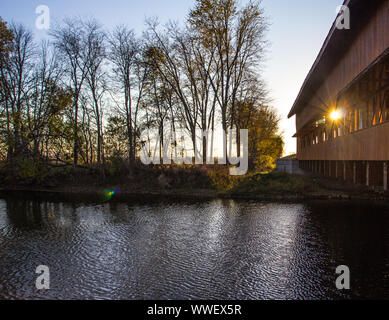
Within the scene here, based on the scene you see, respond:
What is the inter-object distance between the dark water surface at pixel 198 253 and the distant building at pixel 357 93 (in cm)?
271

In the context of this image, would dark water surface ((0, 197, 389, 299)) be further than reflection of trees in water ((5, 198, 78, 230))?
No

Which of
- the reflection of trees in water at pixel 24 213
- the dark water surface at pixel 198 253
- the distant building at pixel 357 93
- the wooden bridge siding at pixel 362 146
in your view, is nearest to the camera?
the dark water surface at pixel 198 253

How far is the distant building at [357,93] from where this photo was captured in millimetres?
10695

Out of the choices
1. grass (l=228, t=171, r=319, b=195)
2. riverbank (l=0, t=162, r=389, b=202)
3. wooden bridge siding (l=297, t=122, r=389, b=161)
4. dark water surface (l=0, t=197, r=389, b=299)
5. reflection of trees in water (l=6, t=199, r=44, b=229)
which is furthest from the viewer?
grass (l=228, t=171, r=319, b=195)

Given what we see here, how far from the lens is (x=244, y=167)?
976 inches

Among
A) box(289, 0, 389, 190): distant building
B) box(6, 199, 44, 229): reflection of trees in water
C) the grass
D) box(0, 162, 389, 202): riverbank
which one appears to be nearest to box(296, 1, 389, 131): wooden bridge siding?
box(289, 0, 389, 190): distant building

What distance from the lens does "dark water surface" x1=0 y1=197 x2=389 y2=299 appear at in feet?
18.5

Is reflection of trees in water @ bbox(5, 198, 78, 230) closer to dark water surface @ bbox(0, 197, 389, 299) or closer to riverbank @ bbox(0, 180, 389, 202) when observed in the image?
dark water surface @ bbox(0, 197, 389, 299)

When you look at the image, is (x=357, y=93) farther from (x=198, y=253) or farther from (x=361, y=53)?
(x=198, y=253)

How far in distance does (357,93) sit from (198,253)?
1064 cm

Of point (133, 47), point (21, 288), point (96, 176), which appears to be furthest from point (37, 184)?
point (21, 288)

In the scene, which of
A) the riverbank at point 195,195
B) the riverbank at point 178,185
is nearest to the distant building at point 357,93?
the riverbank at point 195,195

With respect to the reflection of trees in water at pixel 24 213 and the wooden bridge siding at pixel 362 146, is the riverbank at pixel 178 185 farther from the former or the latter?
the reflection of trees in water at pixel 24 213

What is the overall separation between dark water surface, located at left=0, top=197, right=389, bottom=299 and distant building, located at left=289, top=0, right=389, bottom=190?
2714 millimetres
